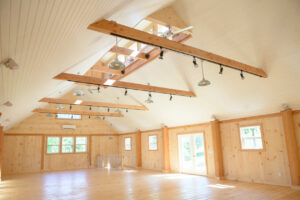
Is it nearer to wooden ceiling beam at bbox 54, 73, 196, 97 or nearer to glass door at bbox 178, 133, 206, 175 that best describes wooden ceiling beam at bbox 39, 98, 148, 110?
glass door at bbox 178, 133, 206, 175

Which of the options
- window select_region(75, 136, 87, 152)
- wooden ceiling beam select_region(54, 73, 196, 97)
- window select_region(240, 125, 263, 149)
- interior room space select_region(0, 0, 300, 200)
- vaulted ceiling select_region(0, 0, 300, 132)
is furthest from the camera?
window select_region(75, 136, 87, 152)

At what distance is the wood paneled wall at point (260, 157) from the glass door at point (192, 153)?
4.02ft

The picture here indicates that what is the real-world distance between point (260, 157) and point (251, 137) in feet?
2.40

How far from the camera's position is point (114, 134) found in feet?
51.8

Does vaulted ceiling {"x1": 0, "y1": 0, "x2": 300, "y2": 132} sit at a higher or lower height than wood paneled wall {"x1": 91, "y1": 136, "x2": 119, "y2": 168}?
higher

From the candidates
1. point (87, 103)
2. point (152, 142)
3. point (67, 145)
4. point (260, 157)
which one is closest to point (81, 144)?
point (67, 145)

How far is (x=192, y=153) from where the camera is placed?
9.98m

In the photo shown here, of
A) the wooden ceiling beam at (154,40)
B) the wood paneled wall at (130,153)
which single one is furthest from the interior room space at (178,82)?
the wood paneled wall at (130,153)

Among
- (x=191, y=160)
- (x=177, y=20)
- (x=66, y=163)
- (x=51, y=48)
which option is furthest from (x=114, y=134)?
(x=51, y=48)

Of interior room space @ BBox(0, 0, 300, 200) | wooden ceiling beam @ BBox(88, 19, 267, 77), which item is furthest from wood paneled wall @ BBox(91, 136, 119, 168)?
wooden ceiling beam @ BBox(88, 19, 267, 77)

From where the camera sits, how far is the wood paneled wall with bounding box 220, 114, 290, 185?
6.89m

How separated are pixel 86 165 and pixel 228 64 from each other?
1196 cm

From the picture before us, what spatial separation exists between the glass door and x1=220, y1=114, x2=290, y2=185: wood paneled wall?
123cm

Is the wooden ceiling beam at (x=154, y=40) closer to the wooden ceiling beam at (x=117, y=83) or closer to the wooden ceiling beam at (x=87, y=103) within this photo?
the wooden ceiling beam at (x=117, y=83)
